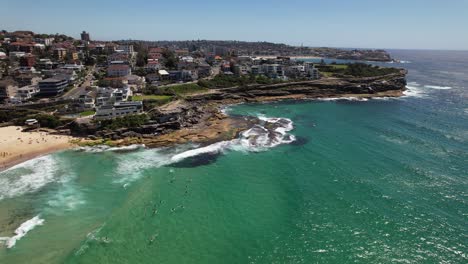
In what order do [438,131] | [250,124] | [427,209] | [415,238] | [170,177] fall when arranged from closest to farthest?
[415,238] < [427,209] < [170,177] < [438,131] < [250,124]

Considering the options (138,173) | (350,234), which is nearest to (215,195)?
(138,173)

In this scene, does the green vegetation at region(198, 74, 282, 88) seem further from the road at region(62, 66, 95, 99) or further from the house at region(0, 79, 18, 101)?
the house at region(0, 79, 18, 101)

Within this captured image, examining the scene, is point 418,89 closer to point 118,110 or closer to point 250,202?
point 118,110

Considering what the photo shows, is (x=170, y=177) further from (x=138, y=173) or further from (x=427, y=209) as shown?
(x=427, y=209)

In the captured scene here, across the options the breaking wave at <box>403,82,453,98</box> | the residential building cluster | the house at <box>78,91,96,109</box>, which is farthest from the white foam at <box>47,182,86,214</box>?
the breaking wave at <box>403,82,453,98</box>

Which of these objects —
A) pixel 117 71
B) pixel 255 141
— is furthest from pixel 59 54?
pixel 255 141

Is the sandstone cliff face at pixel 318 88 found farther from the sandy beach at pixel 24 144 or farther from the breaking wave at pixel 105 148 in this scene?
the sandy beach at pixel 24 144
